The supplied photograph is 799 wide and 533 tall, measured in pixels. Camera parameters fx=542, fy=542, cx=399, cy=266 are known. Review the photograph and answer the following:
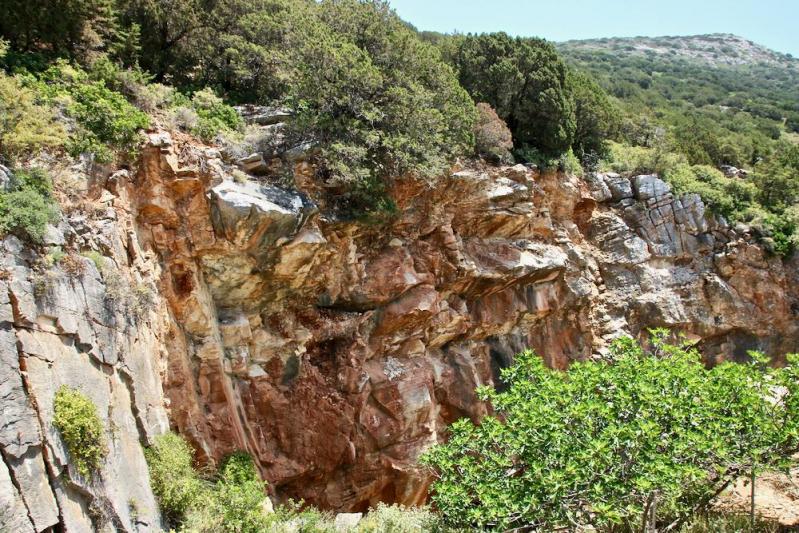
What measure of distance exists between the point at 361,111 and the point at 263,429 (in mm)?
9047

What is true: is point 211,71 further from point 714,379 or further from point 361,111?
point 714,379

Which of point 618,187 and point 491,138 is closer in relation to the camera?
point 491,138

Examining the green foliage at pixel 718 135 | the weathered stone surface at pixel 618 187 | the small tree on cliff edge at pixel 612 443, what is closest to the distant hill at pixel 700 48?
the green foliage at pixel 718 135

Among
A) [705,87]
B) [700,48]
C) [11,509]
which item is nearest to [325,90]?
[11,509]

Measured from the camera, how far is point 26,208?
324 inches

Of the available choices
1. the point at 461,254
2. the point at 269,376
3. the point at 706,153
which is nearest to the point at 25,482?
the point at 269,376

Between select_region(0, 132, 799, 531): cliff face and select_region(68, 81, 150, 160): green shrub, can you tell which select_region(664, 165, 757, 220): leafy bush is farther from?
select_region(68, 81, 150, 160): green shrub

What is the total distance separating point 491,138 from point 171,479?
14.2 metres

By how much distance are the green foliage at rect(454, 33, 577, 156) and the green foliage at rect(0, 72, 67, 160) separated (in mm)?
15220

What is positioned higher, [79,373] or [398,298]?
[79,373]

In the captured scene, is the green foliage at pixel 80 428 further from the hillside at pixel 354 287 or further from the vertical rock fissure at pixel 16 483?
the vertical rock fissure at pixel 16 483

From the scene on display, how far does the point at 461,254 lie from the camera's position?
59.3 ft

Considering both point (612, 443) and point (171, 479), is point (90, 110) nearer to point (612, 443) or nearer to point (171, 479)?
point (171, 479)

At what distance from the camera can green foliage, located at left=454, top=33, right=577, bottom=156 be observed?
827 inches
